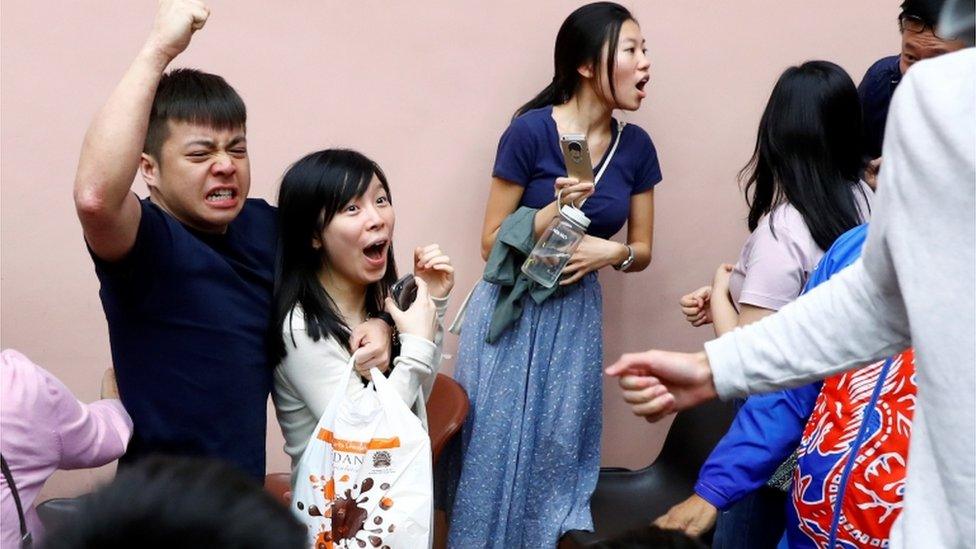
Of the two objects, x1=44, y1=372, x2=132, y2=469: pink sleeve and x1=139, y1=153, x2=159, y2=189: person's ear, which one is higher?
x1=139, y1=153, x2=159, y2=189: person's ear

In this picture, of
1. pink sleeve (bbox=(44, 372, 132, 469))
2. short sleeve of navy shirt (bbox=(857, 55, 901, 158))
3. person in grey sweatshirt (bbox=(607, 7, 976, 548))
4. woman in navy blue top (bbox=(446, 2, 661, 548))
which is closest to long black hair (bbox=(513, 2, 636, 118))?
woman in navy blue top (bbox=(446, 2, 661, 548))

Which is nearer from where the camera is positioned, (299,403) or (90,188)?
(90,188)

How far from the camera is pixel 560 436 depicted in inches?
119

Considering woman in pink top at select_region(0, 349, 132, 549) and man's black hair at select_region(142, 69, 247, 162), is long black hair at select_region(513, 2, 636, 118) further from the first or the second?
woman in pink top at select_region(0, 349, 132, 549)

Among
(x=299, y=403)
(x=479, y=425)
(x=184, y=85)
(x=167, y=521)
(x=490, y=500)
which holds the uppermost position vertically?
(x=184, y=85)

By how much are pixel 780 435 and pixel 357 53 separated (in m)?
1.88

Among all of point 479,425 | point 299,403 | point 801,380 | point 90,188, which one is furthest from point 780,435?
point 479,425

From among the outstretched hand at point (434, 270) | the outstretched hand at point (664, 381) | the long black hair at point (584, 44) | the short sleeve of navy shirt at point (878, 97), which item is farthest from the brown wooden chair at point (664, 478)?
the outstretched hand at point (664, 381)

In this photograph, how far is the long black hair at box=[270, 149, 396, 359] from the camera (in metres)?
1.99

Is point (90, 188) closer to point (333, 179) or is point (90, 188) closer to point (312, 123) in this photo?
point (333, 179)

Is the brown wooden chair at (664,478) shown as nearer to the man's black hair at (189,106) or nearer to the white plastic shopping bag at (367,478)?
the white plastic shopping bag at (367,478)

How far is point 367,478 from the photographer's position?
1836mm

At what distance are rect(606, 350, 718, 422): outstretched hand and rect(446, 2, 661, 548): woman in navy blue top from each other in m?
1.64

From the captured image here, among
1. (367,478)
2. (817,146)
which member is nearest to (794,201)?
(817,146)
